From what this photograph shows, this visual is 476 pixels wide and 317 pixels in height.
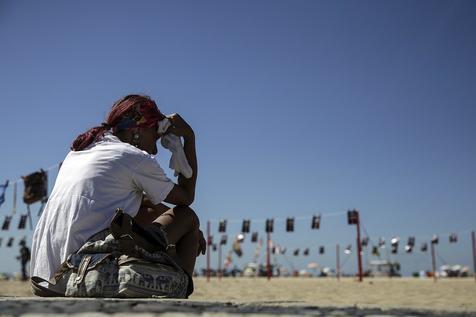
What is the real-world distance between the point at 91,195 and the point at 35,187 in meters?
10.7

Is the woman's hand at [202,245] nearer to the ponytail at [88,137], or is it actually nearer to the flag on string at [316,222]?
the ponytail at [88,137]

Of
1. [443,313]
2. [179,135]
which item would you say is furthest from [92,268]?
[443,313]

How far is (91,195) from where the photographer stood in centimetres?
197

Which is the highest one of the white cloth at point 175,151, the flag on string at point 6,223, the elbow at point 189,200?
the flag on string at point 6,223

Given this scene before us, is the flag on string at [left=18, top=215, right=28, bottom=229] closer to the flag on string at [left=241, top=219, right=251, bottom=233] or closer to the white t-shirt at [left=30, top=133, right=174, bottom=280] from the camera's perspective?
the flag on string at [left=241, top=219, right=251, bottom=233]

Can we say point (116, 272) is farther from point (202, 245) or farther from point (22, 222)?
point (22, 222)

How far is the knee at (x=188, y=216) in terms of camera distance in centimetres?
222

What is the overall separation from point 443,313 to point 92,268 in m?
1.25

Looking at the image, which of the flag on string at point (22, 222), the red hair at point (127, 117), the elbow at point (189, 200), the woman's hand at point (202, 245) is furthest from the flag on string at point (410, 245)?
the red hair at point (127, 117)

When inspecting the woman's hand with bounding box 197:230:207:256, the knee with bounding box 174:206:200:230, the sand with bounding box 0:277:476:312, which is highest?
the knee with bounding box 174:206:200:230

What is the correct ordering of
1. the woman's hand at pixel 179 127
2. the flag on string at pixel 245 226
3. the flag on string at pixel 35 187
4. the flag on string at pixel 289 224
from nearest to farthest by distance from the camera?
1. the woman's hand at pixel 179 127
2. the flag on string at pixel 35 187
3. the flag on string at pixel 289 224
4. the flag on string at pixel 245 226

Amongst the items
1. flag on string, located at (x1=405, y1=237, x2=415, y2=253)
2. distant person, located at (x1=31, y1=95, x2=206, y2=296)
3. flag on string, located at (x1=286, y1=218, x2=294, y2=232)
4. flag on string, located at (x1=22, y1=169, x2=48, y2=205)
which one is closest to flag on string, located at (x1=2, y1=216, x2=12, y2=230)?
flag on string, located at (x1=22, y1=169, x2=48, y2=205)

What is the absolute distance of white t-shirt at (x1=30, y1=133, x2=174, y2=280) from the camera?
1961 mm

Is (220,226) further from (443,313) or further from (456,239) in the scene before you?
(443,313)
